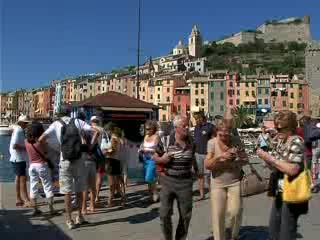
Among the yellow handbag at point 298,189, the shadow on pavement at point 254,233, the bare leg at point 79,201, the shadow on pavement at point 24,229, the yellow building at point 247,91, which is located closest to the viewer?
the yellow handbag at point 298,189

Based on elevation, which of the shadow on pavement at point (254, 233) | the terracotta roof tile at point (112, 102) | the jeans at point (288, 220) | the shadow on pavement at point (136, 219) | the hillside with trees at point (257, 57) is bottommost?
the shadow on pavement at point (136, 219)

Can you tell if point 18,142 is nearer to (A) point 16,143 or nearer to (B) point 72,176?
(A) point 16,143

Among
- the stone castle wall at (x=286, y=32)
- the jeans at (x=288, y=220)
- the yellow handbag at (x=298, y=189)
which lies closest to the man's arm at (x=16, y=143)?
the jeans at (x=288, y=220)

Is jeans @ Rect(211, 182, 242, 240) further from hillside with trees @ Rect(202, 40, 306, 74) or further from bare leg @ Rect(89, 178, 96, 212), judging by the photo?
hillside with trees @ Rect(202, 40, 306, 74)

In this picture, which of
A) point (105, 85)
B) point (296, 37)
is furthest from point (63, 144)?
point (296, 37)

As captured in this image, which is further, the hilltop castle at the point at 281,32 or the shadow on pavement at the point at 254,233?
the hilltop castle at the point at 281,32

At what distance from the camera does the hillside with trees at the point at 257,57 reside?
138750mm

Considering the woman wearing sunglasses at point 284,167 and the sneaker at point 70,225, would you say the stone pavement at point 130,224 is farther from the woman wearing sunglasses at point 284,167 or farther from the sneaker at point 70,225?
the woman wearing sunglasses at point 284,167

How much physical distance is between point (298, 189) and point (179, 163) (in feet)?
5.18

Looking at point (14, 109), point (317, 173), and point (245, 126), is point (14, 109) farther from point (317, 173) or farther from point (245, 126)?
point (317, 173)

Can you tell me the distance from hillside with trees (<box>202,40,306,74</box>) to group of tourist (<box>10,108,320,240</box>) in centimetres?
12481

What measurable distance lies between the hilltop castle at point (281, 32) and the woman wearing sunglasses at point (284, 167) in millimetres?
165736

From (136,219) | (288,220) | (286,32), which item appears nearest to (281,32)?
(286,32)

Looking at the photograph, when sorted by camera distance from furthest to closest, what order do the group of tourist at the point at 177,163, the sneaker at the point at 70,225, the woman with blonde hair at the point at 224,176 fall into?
the sneaker at the point at 70,225, the woman with blonde hair at the point at 224,176, the group of tourist at the point at 177,163
